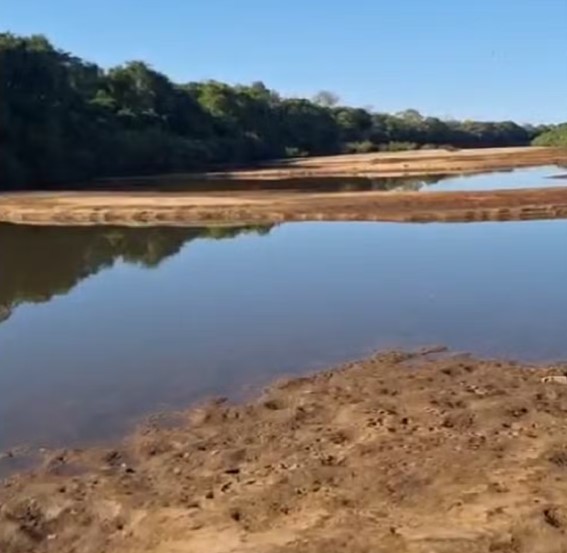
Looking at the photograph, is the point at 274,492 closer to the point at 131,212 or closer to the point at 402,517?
the point at 402,517

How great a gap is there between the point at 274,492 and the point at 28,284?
15179 mm

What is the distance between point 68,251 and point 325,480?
20403 mm

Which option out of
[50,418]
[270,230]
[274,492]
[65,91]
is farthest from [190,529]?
[65,91]

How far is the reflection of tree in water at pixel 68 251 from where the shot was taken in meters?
21.1

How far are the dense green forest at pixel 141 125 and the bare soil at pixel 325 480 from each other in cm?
4643

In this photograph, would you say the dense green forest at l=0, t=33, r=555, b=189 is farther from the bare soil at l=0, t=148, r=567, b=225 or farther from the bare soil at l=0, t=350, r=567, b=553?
the bare soil at l=0, t=350, r=567, b=553

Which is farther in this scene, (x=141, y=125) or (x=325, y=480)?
(x=141, y=125)

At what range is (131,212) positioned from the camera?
3575cm

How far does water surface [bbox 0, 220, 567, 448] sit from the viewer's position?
11953 mm

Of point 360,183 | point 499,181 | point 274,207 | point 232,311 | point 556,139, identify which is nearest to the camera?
point 232,311

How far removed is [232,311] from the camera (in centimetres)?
1686

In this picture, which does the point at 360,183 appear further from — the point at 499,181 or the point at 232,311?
the point at 232,311

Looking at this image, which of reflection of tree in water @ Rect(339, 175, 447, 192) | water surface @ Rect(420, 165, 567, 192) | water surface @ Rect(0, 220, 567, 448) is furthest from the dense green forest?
water surface @ Rect(0, 220, 567, 448)

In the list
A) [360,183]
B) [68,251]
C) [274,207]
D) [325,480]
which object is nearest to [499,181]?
[360,183]
